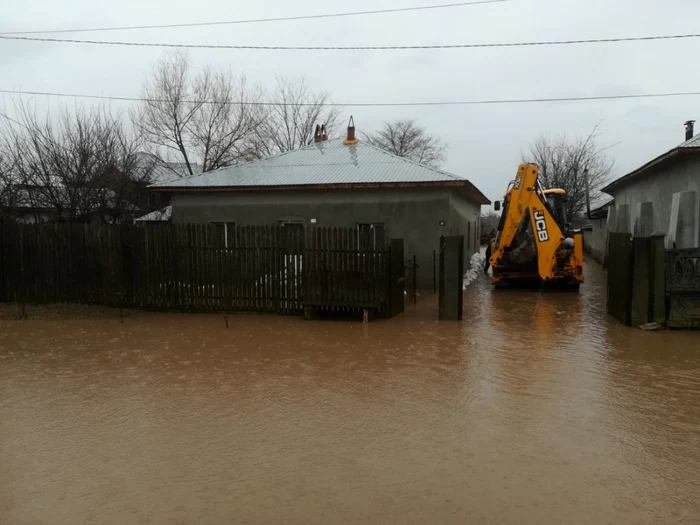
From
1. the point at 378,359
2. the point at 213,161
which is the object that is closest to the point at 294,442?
the point at 378,359

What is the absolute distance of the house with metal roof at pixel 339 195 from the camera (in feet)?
52.7

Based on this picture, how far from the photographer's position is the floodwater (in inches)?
138

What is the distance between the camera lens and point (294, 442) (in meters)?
4.53

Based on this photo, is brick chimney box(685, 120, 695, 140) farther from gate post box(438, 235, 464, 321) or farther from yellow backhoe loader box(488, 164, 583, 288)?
gate post box(438, 235, 464, 321)

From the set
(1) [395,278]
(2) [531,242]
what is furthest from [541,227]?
(1) [395,278]

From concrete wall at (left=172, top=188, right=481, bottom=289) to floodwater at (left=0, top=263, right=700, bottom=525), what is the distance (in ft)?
24.7

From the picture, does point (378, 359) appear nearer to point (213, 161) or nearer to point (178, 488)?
point (178, 488)

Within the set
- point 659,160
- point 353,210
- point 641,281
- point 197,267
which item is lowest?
point 641,281

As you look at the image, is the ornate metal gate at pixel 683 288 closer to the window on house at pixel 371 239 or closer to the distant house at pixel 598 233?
the window on house at pixel 371 239

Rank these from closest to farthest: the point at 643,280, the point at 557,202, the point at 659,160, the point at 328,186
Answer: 1. the point at 643,280
2. the point at 659,160
3. the point at 328,186
4. the point at 557,202

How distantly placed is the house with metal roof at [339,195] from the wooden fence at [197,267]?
15.0 ft

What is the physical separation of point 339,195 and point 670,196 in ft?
31.3

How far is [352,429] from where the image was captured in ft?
15.8

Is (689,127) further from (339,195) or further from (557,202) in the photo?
(339,195)
